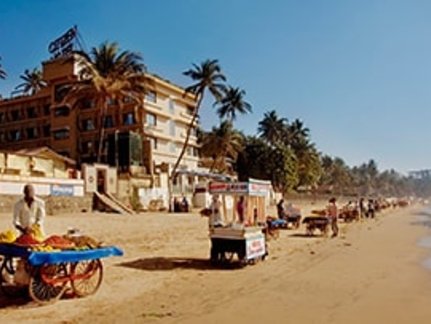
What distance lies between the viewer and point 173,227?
26.6 m

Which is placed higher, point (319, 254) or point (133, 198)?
point (133, 198)

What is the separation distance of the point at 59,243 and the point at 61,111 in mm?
49083

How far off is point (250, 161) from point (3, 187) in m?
44.9

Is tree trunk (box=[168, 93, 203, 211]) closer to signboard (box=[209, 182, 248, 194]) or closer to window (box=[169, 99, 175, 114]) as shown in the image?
window (box=[169, 99, 175, 114])

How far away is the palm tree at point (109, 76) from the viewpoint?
144ft

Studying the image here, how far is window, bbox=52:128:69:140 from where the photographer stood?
2197 inches

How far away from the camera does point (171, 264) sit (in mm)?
14586

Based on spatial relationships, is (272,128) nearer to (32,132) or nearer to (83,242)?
(32,132)

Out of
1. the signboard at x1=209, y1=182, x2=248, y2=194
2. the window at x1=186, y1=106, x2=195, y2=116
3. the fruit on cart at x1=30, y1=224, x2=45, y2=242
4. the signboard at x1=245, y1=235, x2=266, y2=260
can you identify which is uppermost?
the window at x1=186, y1=106, x2=195, y2=116

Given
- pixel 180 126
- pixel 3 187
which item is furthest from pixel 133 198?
pixel 180 126

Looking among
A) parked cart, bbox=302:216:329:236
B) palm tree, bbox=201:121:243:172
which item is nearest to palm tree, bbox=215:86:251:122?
palm tree, bbox=201:121:243:172

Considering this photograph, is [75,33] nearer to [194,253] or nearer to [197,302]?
[194,253]

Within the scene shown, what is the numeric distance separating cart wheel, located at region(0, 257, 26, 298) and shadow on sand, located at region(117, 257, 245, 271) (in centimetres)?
413

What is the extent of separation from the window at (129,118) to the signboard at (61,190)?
22.2m
